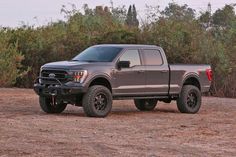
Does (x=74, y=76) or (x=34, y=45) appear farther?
(x=34, y=45)

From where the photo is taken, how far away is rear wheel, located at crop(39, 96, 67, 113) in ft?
58.3

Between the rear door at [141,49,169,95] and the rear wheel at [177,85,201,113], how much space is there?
720 millimetres

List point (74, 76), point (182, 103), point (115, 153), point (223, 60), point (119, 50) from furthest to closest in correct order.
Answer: point (223, 60)
point (182, 103)
point (119, 50)
point (74, 76)
point (115, 153)

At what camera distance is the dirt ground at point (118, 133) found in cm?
1123

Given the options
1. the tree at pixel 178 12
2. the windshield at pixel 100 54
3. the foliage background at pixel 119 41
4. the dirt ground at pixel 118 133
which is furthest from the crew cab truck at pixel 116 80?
the tree at pixel 178 12

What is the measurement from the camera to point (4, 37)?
101 feet

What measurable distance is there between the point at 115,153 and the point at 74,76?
19.3ft

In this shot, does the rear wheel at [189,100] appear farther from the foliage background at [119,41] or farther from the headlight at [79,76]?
the foliage background at [119,41]

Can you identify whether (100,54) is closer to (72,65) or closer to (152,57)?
(72,65)

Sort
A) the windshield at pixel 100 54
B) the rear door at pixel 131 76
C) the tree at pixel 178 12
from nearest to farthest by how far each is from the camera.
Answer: the rear door at pixel 131 76 < the windshield at pixel 100 54 < the tree at pixel 178 12

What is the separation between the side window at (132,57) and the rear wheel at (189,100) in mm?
1843

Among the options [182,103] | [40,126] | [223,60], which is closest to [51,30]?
[223,60]

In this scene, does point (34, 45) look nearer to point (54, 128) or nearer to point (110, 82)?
point (110, 82)

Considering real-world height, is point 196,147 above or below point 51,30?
below
